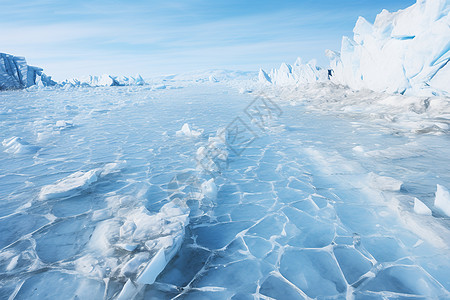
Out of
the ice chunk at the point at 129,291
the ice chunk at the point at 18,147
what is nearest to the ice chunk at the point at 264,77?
the ice chunk at the point at 18,147

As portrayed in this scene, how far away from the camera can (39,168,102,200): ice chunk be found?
178 inches

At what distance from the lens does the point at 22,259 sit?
3.05 m

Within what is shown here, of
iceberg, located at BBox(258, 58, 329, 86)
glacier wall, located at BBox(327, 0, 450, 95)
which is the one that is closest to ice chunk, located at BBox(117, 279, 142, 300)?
glacier wall, located at BBox(327, 0, 450, 95)

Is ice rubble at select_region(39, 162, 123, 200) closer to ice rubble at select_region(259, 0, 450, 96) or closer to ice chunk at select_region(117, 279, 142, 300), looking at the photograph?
ice chunk at select_region(117, 279, 142, 300)

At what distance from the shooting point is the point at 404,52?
1154cm

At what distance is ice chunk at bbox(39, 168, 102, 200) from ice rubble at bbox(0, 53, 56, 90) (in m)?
42.7

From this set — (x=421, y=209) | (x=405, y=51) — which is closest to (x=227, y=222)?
(x=421, y=209)

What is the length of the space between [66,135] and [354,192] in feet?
32.1

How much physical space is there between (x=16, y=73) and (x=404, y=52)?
49.0 meters

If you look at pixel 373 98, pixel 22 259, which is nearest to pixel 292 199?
pixel 22 259

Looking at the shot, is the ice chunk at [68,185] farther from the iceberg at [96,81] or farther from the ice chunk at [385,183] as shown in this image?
the iceberg at [96,81]

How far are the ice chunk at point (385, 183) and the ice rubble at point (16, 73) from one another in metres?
47.1

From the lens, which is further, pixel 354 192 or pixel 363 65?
pixel 363 65

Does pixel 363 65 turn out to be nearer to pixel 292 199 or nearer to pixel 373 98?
pixel 373 98
